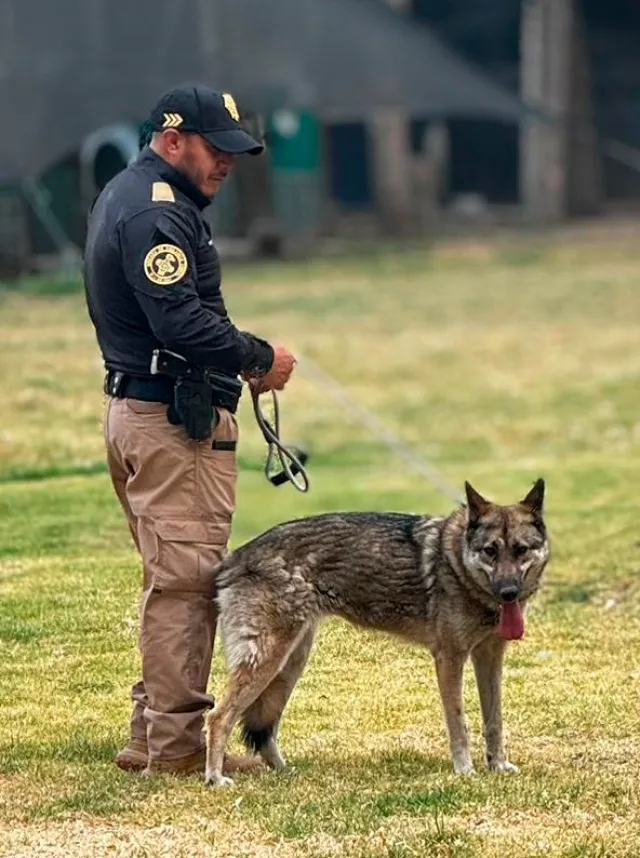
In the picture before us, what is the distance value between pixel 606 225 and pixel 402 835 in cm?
2621

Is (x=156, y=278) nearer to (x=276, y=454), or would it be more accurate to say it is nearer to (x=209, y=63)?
(x=276, y=454)

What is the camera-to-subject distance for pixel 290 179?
2983 centimetres

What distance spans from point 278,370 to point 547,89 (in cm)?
2600

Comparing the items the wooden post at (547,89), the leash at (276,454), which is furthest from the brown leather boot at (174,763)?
the wooden post at (547,89)

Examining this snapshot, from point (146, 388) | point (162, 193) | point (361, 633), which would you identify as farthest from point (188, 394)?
point (361, 633)

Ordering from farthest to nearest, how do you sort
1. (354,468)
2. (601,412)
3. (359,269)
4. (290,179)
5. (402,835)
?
(290,179) < (359,269) < (601,412) < (354,468) < (402,835)

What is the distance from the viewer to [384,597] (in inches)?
242

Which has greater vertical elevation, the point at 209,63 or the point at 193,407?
the point at 209,63

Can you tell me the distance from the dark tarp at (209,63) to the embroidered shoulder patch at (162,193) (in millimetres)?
13393

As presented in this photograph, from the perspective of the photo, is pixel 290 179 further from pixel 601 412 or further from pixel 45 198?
pixel 601 412

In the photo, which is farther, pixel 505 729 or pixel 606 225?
pixel 606 225

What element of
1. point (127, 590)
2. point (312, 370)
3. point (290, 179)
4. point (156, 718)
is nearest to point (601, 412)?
point (312, 370)

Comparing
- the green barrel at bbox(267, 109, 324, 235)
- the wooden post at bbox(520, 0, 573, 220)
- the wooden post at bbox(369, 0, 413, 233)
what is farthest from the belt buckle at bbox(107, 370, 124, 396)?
the wooden post at bbox(520, 0, 573, 220)

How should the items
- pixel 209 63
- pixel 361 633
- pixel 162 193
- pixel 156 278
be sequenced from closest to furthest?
pixel 156 278, pixel 162 193, pixel 361 633, pixel 209 63
